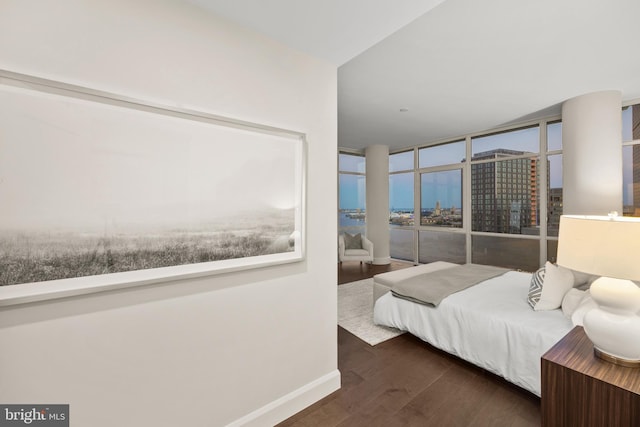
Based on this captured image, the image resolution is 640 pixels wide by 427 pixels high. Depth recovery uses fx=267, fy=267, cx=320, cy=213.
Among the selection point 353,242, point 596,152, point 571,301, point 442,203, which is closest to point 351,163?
point 353,242

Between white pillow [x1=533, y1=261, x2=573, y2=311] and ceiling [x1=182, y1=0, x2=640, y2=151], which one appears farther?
white pillow [x1=533, y1=261, x2=573, y2=311]

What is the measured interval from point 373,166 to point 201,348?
5.39m

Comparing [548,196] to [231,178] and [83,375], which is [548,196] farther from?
[83,375]

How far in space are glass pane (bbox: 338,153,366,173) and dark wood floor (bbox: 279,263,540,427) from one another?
4.58 meters

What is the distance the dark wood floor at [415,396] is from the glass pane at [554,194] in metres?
3.20

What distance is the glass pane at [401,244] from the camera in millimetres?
6281

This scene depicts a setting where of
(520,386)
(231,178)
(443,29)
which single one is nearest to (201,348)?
(231,178)

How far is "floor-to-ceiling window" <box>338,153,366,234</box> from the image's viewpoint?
642 centimetres

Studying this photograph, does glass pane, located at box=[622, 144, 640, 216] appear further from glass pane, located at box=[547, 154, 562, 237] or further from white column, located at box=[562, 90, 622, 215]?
glass pane, located at box=[547, 154, 562, 237]

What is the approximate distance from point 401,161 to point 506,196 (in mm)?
2394

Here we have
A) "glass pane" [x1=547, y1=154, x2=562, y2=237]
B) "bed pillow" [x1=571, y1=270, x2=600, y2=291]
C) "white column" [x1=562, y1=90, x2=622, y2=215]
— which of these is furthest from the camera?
"glass pane" [x1=547, y1=154, x2=562, y2=237]

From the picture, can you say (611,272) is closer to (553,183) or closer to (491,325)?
(491,325)

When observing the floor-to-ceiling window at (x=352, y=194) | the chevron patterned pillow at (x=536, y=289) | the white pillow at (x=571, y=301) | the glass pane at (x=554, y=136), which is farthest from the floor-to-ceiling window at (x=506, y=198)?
the white pillow at (x=571, y=301)

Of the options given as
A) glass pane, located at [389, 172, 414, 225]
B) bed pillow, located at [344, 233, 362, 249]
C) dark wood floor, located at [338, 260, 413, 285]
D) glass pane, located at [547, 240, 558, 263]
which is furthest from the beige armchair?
glass pane, located at [547, 240, 558, 263]
